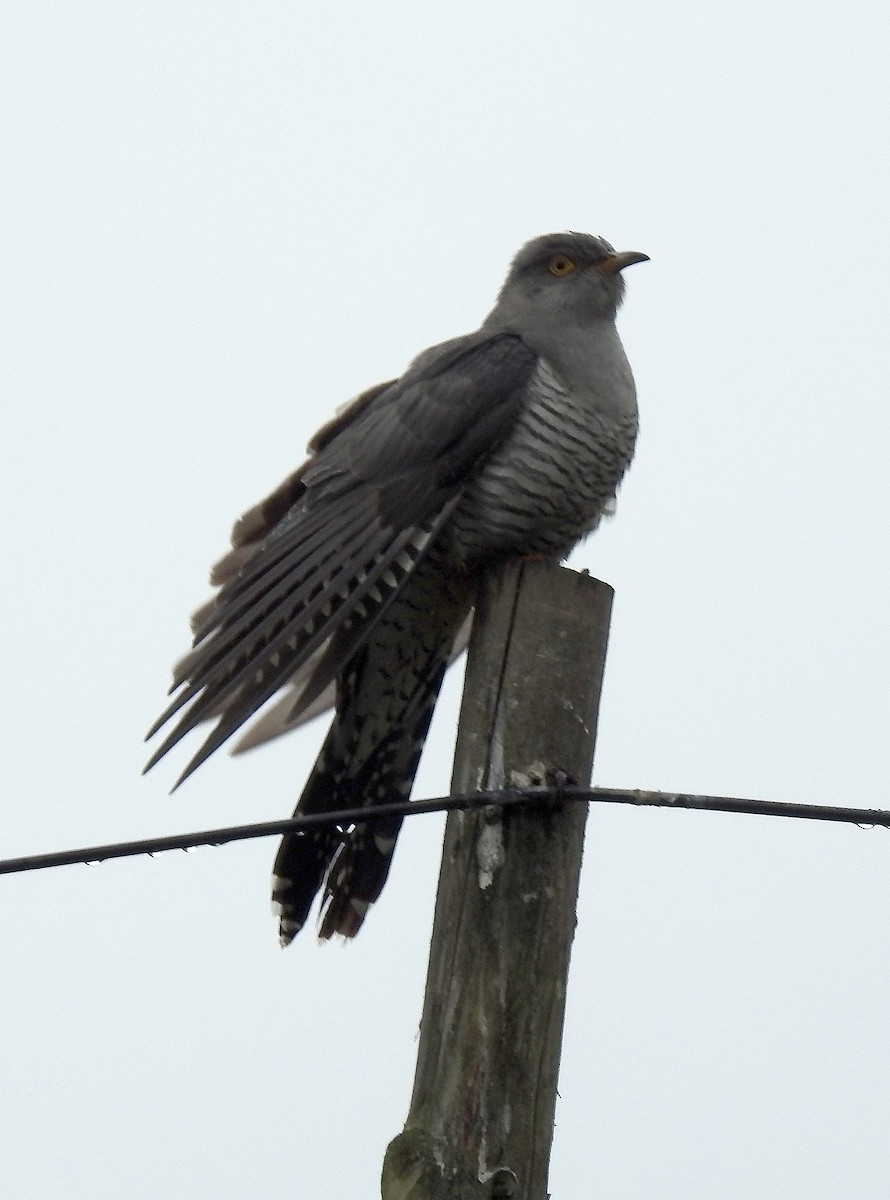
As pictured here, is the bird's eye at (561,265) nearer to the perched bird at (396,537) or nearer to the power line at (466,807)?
the perched bird at (396,537)

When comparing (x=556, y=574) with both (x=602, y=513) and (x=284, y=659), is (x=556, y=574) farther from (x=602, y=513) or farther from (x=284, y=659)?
(x=602, y=513)

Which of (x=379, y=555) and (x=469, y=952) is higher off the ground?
(x=379, y=555)

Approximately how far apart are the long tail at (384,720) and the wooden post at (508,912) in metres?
1.20

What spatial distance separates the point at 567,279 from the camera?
196 inches

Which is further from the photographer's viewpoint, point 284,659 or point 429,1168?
point 284,659

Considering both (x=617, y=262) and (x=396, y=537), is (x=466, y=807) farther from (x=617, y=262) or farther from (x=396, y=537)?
(x=617, y=262)

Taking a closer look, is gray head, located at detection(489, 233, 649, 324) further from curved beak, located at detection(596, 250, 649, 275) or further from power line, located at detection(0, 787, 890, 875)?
power line, located at detection(0, 787, 890, 875)

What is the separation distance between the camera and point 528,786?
9.04ft

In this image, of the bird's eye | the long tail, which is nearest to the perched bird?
the long tail

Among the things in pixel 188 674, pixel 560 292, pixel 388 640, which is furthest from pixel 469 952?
pixel 560 292

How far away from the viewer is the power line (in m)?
2.45

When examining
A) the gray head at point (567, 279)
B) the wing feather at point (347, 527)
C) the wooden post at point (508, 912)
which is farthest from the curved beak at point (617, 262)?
the wooden post at point (508, 912)

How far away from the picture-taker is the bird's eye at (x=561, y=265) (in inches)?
198

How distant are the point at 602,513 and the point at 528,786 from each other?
1787 mm
